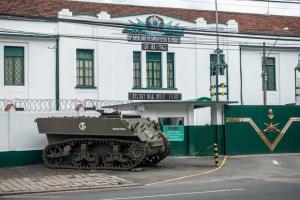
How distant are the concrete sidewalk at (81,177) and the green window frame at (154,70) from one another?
10745 mm

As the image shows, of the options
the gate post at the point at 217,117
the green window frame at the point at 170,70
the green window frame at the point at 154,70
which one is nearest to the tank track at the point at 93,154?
the gate post at the point at 217,117

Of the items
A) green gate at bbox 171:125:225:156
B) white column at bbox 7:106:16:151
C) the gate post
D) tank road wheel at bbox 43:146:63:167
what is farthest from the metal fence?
tank road wheel at bbox 43:146:63:167

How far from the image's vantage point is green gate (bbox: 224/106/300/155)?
99.8 ft

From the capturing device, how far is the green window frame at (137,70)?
119ft

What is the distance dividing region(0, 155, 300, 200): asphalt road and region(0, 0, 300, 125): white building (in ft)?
25.8

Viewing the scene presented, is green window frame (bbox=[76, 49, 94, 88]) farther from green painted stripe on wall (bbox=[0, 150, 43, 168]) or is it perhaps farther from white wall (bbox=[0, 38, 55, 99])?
green painted stripe on wall (bbox=[0, 150, 43, 168])

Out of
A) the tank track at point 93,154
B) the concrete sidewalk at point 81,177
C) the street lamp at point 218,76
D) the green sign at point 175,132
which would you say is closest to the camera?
the concrete sidewalk at point 81,177

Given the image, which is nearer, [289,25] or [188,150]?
[188,150]

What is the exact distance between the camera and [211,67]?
37.6 m

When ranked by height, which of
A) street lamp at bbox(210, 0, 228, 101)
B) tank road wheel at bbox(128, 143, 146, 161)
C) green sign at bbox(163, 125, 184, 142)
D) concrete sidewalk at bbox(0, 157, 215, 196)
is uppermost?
street lamp at bbox(210, 0, 228, 101)

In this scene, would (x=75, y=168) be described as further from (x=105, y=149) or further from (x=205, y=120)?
(x=205, y=120)

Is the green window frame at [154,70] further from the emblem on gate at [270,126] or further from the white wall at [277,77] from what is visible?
the emblem on gate at [270,126]

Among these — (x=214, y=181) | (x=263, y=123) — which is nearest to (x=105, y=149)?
(x=214, y=181)

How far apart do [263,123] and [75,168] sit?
11.6 m
